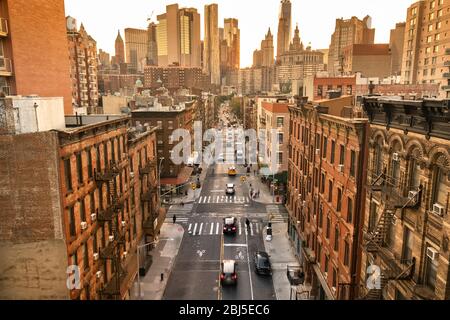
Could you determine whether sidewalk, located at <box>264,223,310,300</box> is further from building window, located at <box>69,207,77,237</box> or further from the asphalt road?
building window, located at <box>69,207,77,237</box>

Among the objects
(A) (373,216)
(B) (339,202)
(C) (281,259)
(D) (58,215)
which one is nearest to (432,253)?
(A) (373,216)

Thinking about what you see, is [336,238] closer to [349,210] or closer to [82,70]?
[349,210]

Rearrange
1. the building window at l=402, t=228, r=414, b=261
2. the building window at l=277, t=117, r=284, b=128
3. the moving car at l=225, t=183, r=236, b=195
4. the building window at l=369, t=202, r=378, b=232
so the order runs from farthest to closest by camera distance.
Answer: the moving car at l=225, t=183, r=236, b=195 → the building window at l=277, t=117, r=284, b=128 → the building window at l=369, t=202, r=378, b=232 → the building window at l=402, t=228, r=414, b=261

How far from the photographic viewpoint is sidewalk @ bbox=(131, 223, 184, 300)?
29.9m

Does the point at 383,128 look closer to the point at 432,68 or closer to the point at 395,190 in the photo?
the point at 395,190

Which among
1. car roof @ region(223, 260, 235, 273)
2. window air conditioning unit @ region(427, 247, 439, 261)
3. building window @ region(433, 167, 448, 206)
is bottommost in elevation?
car roof @ region(223, 260, 235, 273)

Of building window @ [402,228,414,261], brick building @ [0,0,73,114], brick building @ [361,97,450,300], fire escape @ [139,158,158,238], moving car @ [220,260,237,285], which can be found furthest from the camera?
fire escape @ [139,158,158,238]

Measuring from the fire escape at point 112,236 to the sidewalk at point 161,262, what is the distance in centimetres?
494

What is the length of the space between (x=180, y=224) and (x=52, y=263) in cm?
3014

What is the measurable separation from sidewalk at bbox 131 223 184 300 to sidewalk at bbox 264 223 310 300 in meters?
10.8

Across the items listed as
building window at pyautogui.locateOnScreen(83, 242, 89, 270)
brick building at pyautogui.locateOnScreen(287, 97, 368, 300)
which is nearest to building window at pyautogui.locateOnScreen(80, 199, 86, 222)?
building window at pyautogui.locateOnScreen(83, 242, 89, 270)

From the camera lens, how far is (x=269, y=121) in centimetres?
6144

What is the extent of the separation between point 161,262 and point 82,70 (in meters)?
85.1
